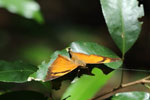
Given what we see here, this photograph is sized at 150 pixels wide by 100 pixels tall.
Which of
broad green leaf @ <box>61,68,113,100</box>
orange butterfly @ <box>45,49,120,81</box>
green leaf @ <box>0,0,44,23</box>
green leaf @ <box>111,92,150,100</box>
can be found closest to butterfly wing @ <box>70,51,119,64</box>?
orange butterfly @ <box>45,49,120,81</box>

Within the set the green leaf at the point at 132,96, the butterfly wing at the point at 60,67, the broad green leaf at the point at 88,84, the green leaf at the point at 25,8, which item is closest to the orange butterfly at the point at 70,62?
the butterfly wing at the point at 60,67

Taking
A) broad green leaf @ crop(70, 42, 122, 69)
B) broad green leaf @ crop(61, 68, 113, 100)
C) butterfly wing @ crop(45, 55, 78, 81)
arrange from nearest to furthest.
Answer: butterfly wing @ crop(45, 55, 78, 81) < broad green leaf @ crop(70, 42, 122, 69) < broad green leaf @ crop(61, 68, 113, 100)

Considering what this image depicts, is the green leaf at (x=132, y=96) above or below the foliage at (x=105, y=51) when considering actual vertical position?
below

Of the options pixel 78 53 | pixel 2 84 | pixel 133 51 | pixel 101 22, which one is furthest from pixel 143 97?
pixel 101 22

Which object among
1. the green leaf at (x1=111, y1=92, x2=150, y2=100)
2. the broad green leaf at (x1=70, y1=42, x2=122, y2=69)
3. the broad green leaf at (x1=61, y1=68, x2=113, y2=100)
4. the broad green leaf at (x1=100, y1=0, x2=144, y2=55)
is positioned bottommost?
the green leaf at (x1=111, y1=92, x2=150, y2=100)

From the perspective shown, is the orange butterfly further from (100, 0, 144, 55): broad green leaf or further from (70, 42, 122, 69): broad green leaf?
(100, 0, 144, 55): broad green leaf

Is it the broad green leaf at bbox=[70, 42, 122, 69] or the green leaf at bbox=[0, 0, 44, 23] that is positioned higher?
the green leaf at bbox=[0, 0, 44, 23]

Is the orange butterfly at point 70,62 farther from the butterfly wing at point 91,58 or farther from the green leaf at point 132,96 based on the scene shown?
the green leaf at point 132,96
